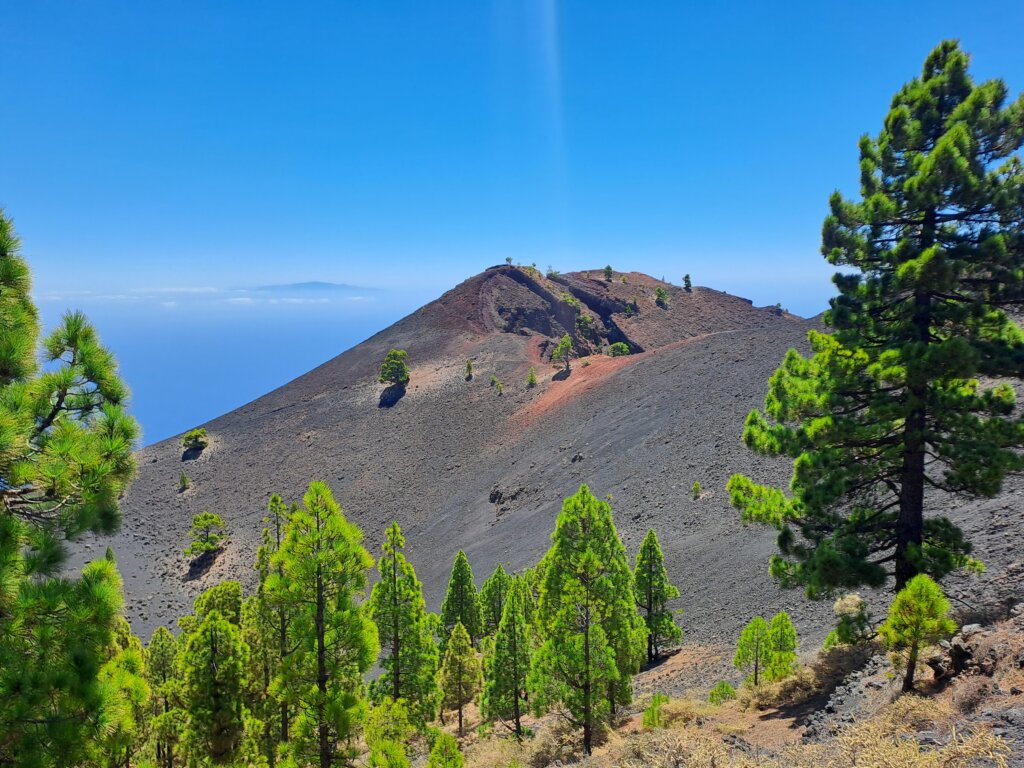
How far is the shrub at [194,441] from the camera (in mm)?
62812

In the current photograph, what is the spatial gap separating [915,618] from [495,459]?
4715 cm

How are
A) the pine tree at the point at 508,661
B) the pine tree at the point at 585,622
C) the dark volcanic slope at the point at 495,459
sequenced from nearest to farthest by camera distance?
the pine tree at the point at 585,622 → the pine tree at the point at 508,661 → the dark volcanic slope at the point at 495,459

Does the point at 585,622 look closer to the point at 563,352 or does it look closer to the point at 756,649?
the point at 756,649

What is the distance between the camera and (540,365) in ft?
233

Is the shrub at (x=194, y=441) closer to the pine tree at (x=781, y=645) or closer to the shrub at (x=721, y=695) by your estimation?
the shrub at (x=721, y=695)

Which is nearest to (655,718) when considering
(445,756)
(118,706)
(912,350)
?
(445,756)

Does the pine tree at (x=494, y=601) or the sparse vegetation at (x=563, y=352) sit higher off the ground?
the sparse vegetation at (x=563, y=352)

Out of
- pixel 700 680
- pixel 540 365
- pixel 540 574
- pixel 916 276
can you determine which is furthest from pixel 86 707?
pixel 540 365

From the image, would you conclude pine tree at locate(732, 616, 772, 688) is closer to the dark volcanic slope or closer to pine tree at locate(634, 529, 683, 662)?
the dark volcanic slope

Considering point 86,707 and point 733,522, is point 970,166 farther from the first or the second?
point 733,522

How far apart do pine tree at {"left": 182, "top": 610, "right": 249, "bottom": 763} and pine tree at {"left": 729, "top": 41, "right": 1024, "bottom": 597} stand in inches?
→ 450

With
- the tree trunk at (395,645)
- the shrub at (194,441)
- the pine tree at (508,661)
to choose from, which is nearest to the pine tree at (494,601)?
the pine tree at (508,661)

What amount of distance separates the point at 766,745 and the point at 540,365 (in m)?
62.9

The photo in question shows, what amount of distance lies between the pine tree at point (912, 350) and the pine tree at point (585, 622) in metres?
3.61
